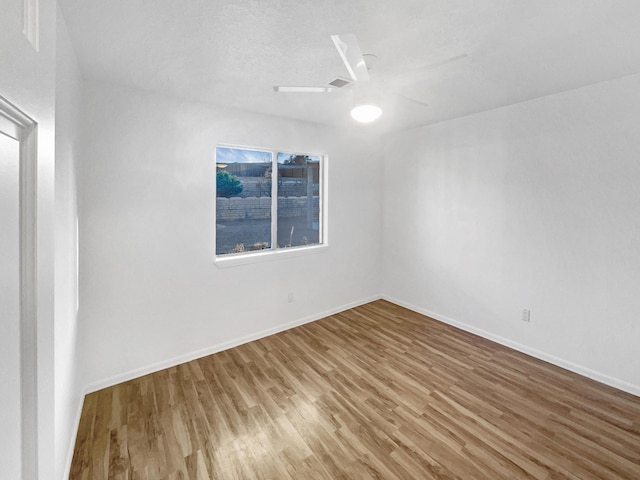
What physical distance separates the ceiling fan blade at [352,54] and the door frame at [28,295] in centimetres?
138

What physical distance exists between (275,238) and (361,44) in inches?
90.8

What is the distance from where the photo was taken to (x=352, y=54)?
1.64 meters

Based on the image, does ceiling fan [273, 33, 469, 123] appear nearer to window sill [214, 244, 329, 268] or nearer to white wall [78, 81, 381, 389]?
white wall [78, 81, 381, 389]

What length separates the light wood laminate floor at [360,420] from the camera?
1806 millimetres

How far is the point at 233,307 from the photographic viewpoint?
3.25 m

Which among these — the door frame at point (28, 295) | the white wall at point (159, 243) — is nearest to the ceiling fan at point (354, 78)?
the white wall at point (159, 243)

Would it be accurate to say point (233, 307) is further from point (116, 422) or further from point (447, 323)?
point (447, 323)

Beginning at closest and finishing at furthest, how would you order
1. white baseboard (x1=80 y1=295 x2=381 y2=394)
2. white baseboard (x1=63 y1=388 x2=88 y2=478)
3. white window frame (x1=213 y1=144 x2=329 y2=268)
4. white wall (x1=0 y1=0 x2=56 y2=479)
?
1. white wall (x1=0 y1=0 x2=56 y2=479)
2. white baseboard (x1=63 y1=388 x2=88 y2=478)
3. white baseboard (x1=80 y1=295 x2=381 y2=394)
4. white window frame (x1=213 y1=144 x2=329 y2=268)

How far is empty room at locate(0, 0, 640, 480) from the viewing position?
1554 mm

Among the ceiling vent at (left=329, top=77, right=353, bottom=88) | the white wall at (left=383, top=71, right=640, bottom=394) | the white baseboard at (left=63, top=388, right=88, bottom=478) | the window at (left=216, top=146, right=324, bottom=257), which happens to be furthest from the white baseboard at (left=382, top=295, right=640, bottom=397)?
the white baseboard at (left=63, top=388, right=88, bottom=478)

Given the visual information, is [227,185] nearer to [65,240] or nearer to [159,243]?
[159,243]

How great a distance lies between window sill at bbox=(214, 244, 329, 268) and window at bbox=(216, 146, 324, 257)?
7 centimetres

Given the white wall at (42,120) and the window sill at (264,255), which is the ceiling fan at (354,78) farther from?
the window sill at (264,255)

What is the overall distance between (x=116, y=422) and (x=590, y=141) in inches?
178
